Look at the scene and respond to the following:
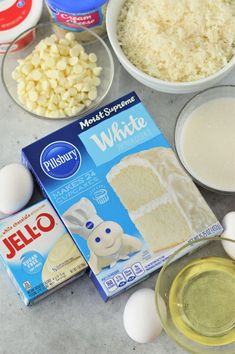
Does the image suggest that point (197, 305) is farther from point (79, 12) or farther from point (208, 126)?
point (79, 12)

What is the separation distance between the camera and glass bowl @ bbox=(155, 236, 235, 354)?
1282 mm

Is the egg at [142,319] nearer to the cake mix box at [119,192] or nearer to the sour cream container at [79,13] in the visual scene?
the cake mix box at [119,192]

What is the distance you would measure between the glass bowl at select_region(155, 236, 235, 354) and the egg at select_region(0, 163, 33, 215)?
300 millimetres

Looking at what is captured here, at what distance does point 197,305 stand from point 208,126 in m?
0.36

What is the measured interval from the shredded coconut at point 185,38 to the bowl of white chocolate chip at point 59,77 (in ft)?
0.33

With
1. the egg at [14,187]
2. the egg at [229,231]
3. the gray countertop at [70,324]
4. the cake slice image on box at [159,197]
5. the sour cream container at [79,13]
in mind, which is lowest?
the gray countertop at [70,324]

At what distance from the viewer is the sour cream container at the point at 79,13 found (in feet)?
4.88

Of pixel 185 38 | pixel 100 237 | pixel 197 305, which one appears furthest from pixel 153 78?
pixel 197 305

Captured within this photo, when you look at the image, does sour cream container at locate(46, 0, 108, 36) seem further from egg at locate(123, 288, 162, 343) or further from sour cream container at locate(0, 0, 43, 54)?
egg at locate(123, 288, 162, 343)

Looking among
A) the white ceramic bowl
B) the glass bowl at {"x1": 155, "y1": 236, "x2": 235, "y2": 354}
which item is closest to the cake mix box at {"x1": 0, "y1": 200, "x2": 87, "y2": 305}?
the glass bowl at {"x1": 155, "y1": 236, "x2": 235, "y2": 354}

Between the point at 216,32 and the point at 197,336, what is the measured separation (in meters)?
0.55

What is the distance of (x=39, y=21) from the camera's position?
161 centimetres

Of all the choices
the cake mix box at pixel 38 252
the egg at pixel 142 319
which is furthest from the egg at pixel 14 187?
the egg at pixel 142 319

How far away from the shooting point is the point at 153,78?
1.45 m
